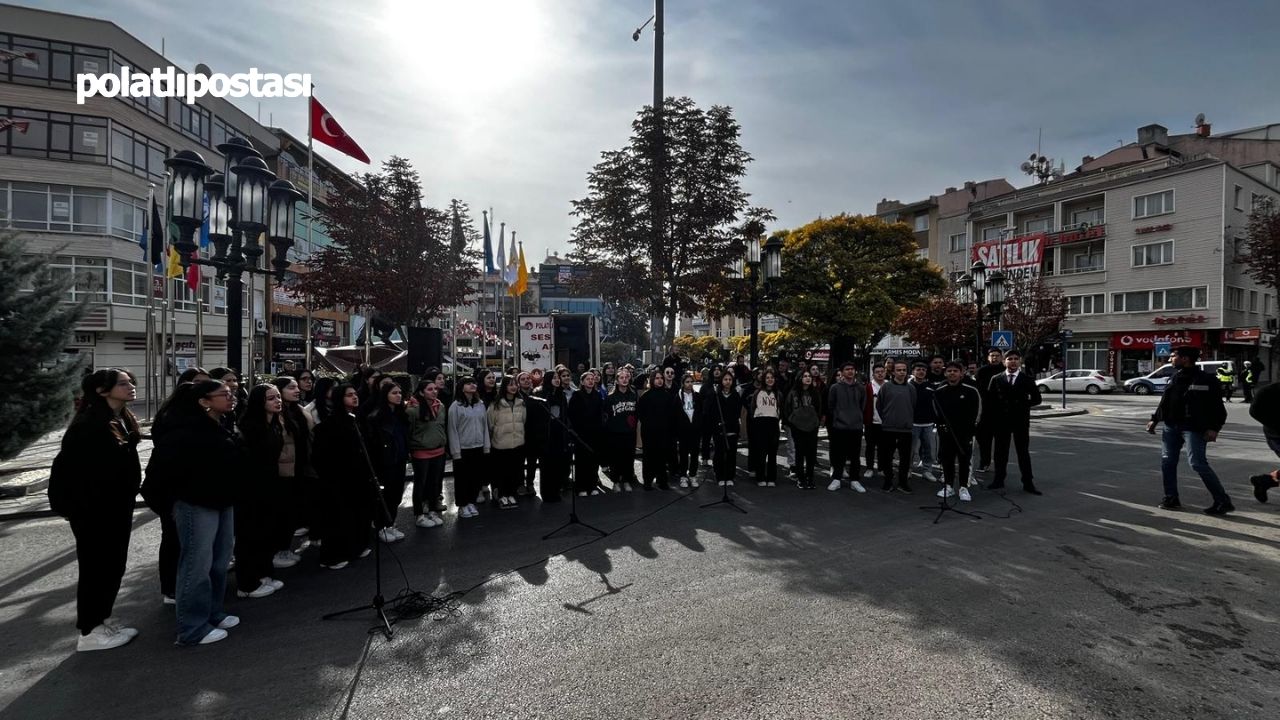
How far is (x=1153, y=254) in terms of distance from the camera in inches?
1474

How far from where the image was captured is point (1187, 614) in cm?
429

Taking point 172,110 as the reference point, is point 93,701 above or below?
below

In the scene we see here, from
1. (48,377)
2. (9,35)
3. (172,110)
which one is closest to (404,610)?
(48,377)

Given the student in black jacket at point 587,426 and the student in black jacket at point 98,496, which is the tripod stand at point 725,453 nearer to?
the student in black jacket at point 587,426

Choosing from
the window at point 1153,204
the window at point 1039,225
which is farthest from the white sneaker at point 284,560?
the window at point 1039,225

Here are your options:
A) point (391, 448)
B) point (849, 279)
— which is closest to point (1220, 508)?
point (391, 448)

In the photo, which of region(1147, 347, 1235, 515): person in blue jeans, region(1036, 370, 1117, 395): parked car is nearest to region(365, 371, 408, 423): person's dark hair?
region(1147, 347, 1235, 515): person in blue jeans

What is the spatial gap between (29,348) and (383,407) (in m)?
7.09

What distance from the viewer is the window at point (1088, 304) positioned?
130ft

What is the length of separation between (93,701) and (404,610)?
5.70ft

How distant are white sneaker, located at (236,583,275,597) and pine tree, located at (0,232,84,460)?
728 centimetres

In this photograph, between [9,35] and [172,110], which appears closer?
[9,35]

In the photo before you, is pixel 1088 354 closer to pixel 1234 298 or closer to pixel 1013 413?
pixel 1234 298

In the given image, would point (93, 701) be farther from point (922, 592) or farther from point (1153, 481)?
point (1153, 481)
